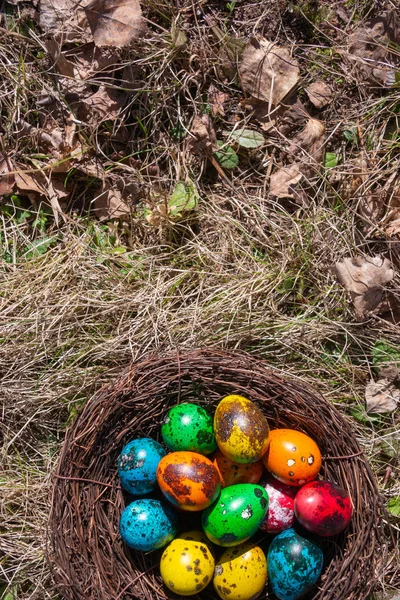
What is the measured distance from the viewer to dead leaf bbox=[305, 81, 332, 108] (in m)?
3.19

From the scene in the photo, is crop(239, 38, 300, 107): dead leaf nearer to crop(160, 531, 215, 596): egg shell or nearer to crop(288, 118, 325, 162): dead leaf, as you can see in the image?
crop(288, 118, 325, 162): dead leaf

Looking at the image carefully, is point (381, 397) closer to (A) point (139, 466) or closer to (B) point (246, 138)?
(A) point (139, 466)

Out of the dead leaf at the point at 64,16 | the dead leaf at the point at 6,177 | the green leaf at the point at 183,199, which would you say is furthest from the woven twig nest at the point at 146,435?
the dead leaf at the point at 64,16

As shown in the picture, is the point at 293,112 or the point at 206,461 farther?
the point at 293,112

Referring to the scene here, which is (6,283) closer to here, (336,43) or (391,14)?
(336,43)

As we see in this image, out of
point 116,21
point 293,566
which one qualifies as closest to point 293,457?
point 293,566

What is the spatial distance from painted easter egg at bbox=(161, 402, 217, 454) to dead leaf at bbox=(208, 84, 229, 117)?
143 centimetres

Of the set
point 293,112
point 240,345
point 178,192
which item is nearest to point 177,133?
point 178,192

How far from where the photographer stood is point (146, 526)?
8.35ft

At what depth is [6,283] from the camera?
314 centimetres

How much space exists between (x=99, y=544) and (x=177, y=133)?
1.90 meters

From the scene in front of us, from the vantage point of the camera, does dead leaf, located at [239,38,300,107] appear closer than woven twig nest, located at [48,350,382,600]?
No

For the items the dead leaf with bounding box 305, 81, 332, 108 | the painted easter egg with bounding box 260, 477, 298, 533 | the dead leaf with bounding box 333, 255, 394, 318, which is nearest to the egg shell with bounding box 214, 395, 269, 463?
the painted easter egg with bounding box 260, 477, 298, 533

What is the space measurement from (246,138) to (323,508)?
68.1 inches
